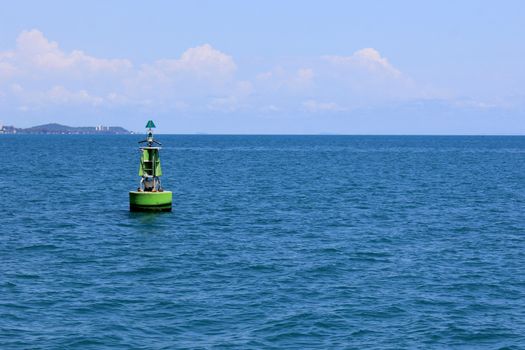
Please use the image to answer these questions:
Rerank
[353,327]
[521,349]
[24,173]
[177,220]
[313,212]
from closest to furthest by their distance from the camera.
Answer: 1. [521,349]
2. [353,327]
3. [177,220]
4. [313,212]
5. [24,173]

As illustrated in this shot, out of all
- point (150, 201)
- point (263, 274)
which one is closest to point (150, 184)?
point (150, 201)

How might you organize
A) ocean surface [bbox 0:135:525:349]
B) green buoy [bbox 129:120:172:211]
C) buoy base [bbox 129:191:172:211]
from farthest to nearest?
green buoy [bbox 129:120:172:211]
buoy base [bbox 129:191:172:211]
ocean surface [bbox 0:135:525:349]

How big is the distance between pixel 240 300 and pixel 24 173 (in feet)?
242

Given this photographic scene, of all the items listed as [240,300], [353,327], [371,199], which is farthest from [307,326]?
[371,199]

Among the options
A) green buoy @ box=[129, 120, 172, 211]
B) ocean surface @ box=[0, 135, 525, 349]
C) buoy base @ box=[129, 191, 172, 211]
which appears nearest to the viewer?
ocean surface @ box=[0, 135, 525, 349]

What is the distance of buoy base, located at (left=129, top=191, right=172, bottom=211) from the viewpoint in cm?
5023

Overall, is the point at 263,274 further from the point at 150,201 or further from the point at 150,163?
the point at 150,163

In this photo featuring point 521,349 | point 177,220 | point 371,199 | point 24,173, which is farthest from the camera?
point 24,173

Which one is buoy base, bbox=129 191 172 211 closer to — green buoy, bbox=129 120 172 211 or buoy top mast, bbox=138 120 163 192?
green buoy, bbox=129 120 172 211

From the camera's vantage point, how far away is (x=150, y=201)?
166 ft

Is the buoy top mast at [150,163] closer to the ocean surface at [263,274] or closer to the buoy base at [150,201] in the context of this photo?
the buoy base at [150,201]

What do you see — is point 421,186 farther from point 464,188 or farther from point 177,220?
point 177,220

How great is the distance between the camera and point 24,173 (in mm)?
94562

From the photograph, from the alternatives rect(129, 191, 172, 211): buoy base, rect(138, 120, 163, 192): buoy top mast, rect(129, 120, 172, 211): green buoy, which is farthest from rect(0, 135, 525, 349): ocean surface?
rect(138, 120, 163, 192): buoy top mast
